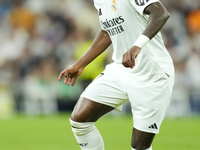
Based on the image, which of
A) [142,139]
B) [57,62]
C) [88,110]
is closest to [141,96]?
[142,139]

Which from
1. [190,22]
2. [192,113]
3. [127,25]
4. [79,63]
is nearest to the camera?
[127,25]

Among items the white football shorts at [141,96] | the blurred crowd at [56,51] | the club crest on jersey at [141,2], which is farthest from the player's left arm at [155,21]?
the blurred crowd at [56,51]

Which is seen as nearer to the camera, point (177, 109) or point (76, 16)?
point (177, 109)

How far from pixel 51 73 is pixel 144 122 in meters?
9.55

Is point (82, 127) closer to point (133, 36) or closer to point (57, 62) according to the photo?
point (133, 36)

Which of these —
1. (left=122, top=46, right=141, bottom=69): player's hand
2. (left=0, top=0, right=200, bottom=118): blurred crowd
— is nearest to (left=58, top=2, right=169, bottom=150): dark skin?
(left=122, top=46, right=141, bottom=69): player's hand

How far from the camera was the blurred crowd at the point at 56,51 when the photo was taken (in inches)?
520

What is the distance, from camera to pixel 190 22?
1502 centimetres

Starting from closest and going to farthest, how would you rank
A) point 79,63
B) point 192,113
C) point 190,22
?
point 79,63
point 192,113
point 190,22

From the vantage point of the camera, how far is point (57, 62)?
14031 mm

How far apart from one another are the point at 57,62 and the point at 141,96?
988cm

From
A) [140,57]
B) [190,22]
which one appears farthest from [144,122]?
[190,22]

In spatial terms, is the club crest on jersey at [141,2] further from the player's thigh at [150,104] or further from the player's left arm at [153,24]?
the player's thigh at [150,104]

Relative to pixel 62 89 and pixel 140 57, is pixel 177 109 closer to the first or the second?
pixel 62 89
